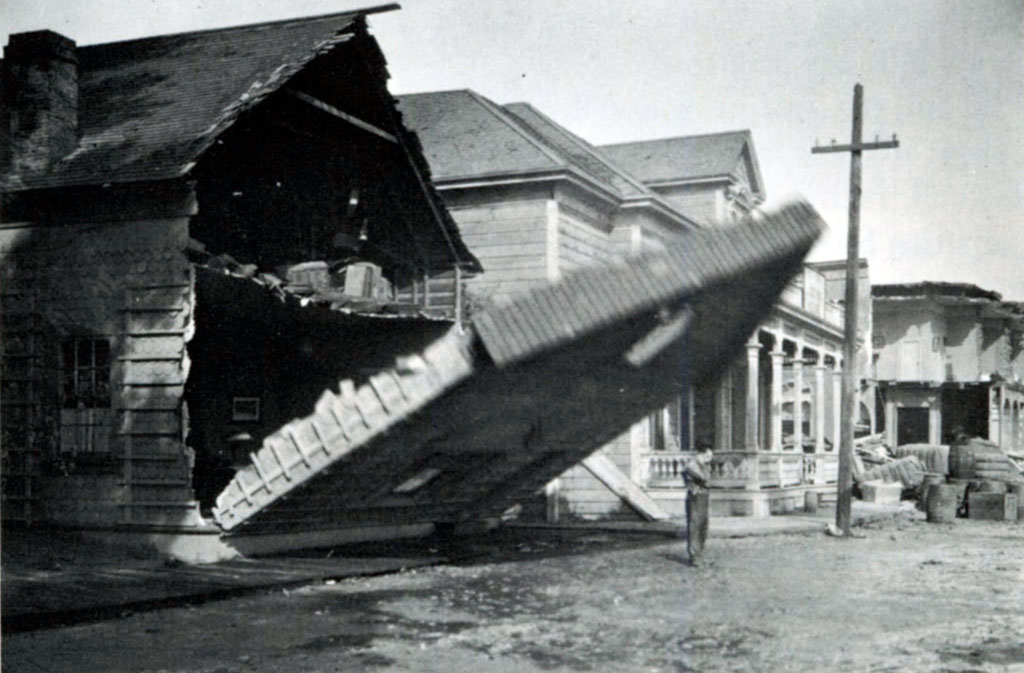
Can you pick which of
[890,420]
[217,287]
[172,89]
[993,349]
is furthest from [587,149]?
[993,349]

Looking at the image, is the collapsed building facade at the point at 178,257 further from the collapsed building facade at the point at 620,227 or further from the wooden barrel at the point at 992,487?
the wooden barrel at the point at 992,487

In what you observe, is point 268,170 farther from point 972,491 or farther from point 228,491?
point 972,491

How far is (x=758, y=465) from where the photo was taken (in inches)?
991

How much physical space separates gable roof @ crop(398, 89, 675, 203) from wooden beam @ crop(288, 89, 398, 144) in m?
4.82

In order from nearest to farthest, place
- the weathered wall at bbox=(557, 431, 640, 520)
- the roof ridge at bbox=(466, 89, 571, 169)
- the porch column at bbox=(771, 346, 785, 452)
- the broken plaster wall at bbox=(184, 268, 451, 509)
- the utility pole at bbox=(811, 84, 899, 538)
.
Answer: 1. the broken plaster wall at bbox=(184, 268, 451, 509)
2. the utility pole at bbox=(811, 84, 899, 538)
3. the roof ridge at bbox=(466, 89, 571, 169)
4. the weathered wall at bbox=(557, 431, 640, 520)
5. the porch column at bbox=(771, 346, 785, 452)

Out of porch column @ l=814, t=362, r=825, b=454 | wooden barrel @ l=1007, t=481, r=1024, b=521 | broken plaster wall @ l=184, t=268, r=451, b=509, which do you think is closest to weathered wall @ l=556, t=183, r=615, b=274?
broken plaster wall @ l=184, t=268, r=451, b=509

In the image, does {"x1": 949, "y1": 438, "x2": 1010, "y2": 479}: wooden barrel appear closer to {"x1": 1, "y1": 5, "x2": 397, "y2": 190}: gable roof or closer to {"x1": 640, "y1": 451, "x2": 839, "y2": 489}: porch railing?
{"x1": 640, "y1": 451, "x2": 839, "y2": 489}: porch railing

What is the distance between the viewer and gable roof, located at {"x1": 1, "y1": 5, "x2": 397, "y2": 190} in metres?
13.7

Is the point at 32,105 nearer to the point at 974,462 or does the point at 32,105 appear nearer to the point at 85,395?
the point at 85,395

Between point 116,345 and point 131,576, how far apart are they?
136 inches

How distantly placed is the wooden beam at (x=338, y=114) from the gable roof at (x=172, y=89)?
52 cm

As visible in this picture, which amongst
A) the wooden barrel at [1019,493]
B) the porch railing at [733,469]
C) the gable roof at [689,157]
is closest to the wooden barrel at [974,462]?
the wooden barrel at [1019,493]

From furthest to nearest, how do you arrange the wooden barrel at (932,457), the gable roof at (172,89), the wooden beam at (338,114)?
1. the wooden barrel at (932,457)
2. the wooden beam at (338,114)
3. the gable roof at (172,89)

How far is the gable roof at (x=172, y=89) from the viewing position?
1370cm
